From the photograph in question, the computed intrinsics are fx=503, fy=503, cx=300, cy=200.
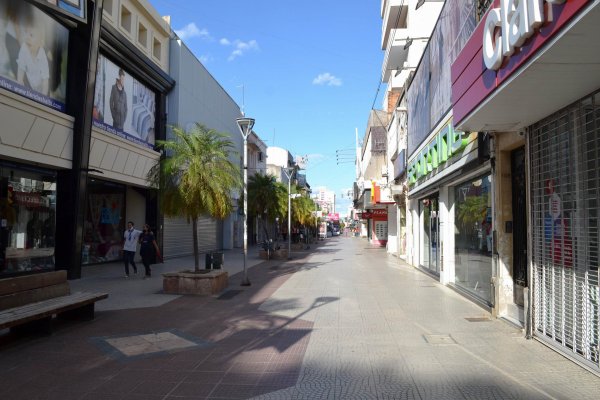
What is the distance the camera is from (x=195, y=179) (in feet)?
40.3

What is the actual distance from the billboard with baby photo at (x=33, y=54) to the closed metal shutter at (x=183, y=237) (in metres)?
7.13

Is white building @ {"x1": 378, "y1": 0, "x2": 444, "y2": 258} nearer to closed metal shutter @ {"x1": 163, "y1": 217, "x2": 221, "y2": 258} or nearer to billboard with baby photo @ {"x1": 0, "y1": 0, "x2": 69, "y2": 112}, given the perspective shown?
closed metal shutter @ {"x1": 163, "y1": 217, "x2": 221, "y2": 258}

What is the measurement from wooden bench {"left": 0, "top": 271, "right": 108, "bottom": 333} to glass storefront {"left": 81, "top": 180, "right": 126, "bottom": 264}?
1094 centimetres

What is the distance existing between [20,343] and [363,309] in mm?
6238

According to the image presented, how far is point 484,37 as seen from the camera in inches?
260

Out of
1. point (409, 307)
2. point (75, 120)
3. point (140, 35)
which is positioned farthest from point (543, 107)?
point (140, 35)

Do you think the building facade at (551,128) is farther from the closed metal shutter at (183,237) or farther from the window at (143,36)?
the window at (143,36)

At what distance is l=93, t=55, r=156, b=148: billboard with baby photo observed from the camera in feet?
57.4

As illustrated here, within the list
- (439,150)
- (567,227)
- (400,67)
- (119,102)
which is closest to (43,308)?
(567,227)

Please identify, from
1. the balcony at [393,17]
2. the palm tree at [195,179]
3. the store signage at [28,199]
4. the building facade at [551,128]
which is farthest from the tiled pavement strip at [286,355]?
the balcony at [393,17]

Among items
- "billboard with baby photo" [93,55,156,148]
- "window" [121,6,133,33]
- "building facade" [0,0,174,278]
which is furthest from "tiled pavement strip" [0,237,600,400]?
"window" [121,6,133,33]

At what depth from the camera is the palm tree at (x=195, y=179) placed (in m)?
Result: 12.4

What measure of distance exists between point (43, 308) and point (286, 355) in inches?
145

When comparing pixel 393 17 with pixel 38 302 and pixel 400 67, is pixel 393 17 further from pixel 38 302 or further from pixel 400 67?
pixel 38 302
